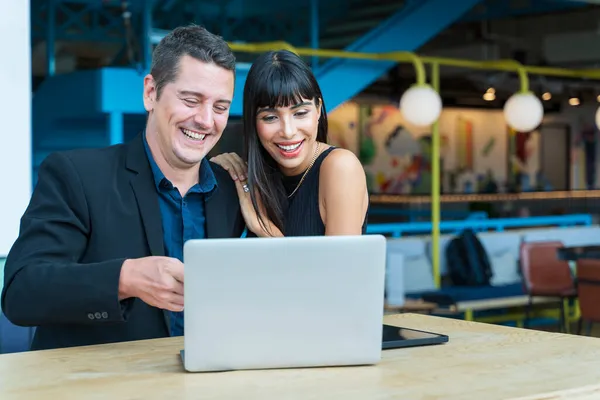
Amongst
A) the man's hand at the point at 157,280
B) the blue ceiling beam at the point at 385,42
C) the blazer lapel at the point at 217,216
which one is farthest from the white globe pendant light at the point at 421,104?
the man's hand at the point at 157,280

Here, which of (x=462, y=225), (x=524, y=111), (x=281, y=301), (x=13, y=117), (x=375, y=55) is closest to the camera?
(x=281, y=301)

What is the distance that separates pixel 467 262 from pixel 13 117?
18.2ft

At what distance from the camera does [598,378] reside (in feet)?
6.22

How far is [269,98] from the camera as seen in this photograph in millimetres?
2488

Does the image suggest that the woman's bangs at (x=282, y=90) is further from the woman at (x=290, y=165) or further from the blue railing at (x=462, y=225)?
the blue railing at (x=462, y=225)

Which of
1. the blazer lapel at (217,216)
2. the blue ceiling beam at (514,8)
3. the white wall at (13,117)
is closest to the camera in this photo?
the blazer lapel at (217,216)

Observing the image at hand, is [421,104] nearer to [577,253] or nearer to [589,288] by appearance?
[577,253]

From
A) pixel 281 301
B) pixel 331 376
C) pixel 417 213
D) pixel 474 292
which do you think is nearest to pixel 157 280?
pixel 281 301

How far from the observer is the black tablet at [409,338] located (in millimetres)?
2186

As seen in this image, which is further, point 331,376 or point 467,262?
point 467,262

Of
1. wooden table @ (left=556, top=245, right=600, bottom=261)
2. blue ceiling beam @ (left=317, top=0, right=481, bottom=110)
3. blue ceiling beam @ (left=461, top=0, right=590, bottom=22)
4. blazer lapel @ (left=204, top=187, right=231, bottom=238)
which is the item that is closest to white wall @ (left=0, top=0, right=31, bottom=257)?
blazer lapel @ (left=204, top=187, right=231, bottom=238)

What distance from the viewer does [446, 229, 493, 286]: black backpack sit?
29.3ft

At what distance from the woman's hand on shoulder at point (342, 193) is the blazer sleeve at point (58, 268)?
642 millimetres

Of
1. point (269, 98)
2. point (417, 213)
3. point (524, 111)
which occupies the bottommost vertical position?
point (417, 213)
